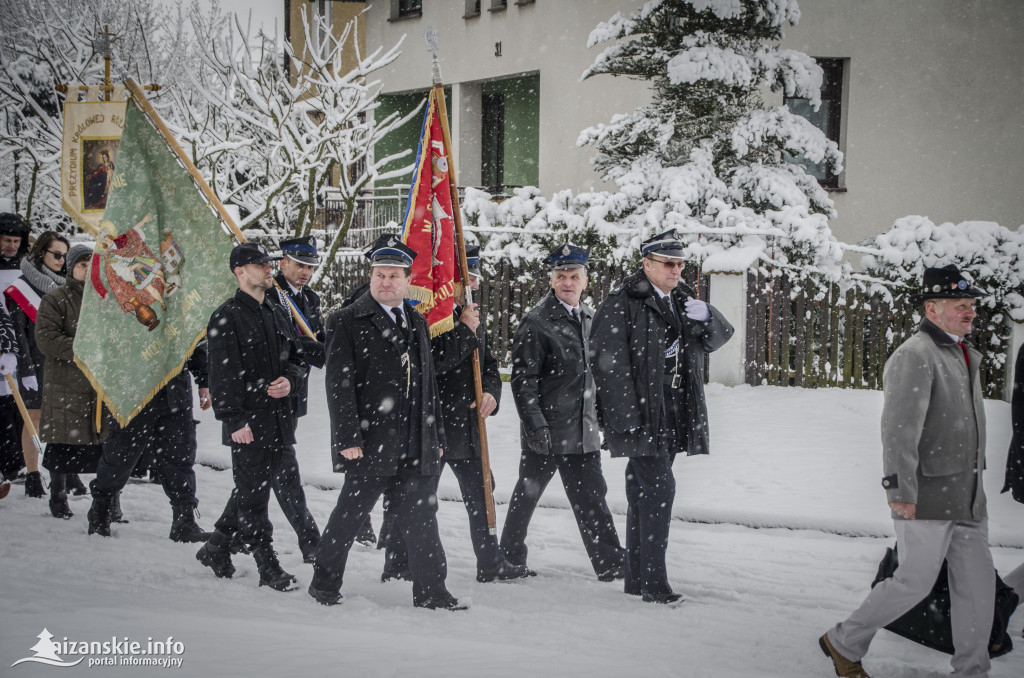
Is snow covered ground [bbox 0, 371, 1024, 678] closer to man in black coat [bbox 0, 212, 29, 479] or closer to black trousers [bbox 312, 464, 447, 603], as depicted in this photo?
black trousers [bbox 312, 464, 447, 603]

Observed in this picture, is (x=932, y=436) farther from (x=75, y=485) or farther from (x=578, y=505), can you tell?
(x=75, y=485)

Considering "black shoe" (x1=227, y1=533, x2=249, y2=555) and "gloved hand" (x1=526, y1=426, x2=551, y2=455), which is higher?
"gloved hand" (x1=526, y1=426, x2=551, y2=455)

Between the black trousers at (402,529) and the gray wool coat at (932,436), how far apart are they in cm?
234

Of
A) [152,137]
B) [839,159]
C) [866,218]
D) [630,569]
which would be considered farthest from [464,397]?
[866,218]

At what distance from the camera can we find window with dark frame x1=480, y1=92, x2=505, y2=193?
2319 centimetres

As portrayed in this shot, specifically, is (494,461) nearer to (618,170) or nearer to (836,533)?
(836,533)

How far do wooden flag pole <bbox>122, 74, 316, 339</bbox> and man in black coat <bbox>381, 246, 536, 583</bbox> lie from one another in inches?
39.4

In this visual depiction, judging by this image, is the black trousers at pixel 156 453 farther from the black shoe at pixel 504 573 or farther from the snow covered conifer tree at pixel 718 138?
the snow covered conifer tree at pixel 718 138

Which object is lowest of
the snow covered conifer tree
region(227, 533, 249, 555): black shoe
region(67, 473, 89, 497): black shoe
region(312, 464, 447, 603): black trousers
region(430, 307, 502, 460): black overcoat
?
region(67, 473, 89, 497): black shoe

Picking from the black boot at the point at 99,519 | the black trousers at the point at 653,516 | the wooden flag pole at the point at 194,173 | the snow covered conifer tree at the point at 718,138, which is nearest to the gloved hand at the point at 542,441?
the black trousers at the point at 653,516

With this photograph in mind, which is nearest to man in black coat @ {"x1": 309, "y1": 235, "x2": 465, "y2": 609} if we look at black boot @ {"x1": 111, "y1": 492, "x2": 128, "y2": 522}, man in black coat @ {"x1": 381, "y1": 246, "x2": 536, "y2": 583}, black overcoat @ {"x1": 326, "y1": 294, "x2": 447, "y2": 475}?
black overcoat @ {"x1": 326, "y1": 294, "x2": 447, "y2": 475}

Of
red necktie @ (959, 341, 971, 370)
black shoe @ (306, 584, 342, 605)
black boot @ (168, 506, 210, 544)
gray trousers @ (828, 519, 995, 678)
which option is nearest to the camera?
gray trousers @ (828, 519, 995, 678)

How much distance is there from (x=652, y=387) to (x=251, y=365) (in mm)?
2329

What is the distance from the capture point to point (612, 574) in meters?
5.95
